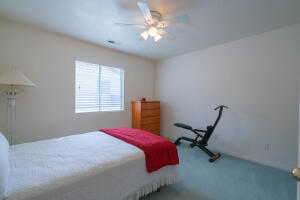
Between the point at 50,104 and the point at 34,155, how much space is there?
1.55 meters

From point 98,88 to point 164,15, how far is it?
2.32 meters

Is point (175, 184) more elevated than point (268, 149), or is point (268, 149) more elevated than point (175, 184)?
point (268, 149)

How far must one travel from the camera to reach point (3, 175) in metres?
1.00

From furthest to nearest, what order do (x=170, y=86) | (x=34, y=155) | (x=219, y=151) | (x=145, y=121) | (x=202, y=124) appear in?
(x=170, y=86) < (x=145, y=121) < (x=202, y=124) < (x=219, y=151) < (x=34, y=155)

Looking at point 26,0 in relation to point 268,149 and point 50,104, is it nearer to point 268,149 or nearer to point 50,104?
point 50,104

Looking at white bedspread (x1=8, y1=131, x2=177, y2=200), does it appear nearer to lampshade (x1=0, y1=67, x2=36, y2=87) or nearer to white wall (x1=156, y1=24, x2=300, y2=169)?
lampshade (x1=0, y1=67, x2=36, y2=87)

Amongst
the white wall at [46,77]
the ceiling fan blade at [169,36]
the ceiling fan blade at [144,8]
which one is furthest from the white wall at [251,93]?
the white wall at [46,77]

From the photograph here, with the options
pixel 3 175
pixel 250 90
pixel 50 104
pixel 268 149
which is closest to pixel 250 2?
pixel 250 90

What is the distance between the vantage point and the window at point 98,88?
3.29m

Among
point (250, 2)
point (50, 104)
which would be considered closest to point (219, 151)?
point (250, 2)


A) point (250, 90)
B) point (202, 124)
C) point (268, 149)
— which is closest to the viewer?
point (268, 149)

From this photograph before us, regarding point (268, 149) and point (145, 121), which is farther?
point (145, 121)

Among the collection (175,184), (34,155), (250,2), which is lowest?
(175,184)

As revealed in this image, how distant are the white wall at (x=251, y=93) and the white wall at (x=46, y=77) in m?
2.41
